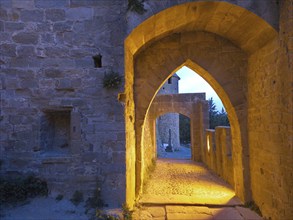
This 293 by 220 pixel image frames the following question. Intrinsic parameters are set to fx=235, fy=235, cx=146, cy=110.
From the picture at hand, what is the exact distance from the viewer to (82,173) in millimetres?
3213

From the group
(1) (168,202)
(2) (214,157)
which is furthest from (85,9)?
(2) (214,157)

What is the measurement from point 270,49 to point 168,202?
3.11 metres

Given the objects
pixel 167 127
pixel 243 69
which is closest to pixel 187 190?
pixel 243 69

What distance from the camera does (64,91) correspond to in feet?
10.8

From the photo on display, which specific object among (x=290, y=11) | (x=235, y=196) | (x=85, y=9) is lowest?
(x=235, y=196)

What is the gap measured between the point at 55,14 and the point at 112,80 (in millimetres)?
1254

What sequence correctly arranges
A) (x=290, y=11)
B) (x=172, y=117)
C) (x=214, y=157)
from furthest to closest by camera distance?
(x=172, y=117)
(x=214, y=157)
(x=290, y=11)

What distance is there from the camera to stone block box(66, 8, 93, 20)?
3342mm

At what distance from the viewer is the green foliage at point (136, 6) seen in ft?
10.8

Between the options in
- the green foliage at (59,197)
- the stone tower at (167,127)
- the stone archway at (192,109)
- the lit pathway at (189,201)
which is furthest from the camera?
the stone tower at (167,127)

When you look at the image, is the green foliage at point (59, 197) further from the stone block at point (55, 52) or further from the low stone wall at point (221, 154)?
the low stone wall at point (221, 154)

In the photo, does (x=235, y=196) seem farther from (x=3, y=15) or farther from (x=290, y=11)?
(x=3, y=15)

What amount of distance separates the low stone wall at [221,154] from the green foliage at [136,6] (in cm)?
441

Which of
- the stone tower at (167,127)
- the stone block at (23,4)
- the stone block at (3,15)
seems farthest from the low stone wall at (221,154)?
the stone tower at (167,127)
